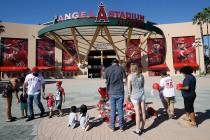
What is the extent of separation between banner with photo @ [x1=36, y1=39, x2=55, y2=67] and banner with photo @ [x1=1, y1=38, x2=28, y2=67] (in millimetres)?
2389

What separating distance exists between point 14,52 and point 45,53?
605 centimetres

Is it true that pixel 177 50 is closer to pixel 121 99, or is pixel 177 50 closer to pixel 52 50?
pixel 52 50

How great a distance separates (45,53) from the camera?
50.1m

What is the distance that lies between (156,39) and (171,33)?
3.38 meters

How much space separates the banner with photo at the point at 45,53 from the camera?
163ft

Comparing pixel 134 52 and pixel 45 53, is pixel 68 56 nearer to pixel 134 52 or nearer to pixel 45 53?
pixel 45 53

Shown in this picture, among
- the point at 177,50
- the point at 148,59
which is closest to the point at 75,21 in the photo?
the point at 148,59

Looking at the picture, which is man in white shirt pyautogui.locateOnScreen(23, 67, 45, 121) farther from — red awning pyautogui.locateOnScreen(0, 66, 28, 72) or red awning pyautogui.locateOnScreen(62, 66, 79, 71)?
red awning pyautogui.locateOnScreen(62, 66, 79, 71)

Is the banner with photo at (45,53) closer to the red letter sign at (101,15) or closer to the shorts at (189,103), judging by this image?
the red letter sign at (101,15)

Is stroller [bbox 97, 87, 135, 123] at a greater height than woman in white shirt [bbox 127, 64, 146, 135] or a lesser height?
lesser

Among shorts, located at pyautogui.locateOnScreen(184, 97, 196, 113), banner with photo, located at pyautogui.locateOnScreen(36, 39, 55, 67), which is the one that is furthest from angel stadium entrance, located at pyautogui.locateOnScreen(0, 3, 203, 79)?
shorts, located at pyautogui.locateOnScreen(184, 97, 196, 113)

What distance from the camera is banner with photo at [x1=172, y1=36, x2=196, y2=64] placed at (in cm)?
5006

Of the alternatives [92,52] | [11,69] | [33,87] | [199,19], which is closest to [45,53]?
[11,69]

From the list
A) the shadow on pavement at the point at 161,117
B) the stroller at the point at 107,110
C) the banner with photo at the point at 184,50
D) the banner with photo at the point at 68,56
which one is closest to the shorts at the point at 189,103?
the shadow on pavement at the point at 161,117
